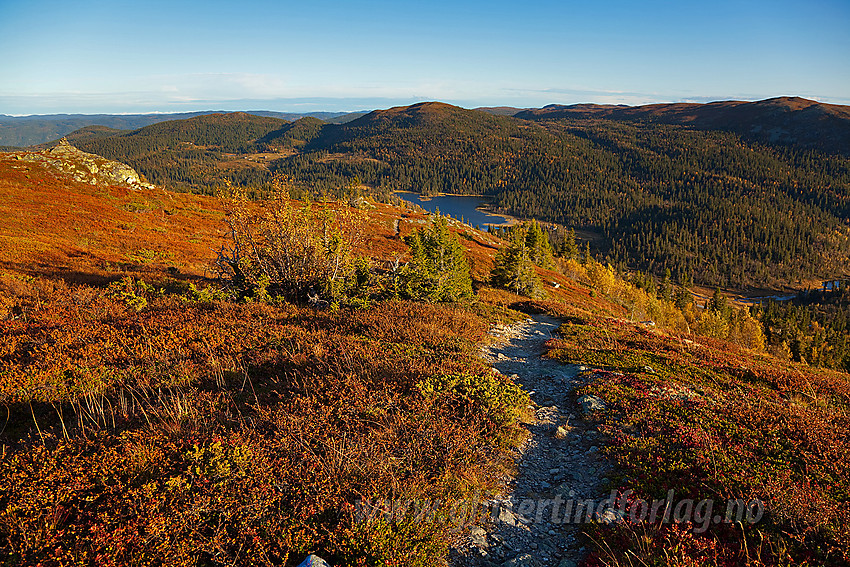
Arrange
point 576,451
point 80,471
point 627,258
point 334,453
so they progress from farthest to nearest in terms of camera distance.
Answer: point 627,258 < point 576,451 < point 334,453 < point 80,471

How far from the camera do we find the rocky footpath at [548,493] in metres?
5.43

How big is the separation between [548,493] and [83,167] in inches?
2529

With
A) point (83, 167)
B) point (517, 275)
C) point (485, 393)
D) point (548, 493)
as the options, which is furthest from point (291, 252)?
point (83, 167)

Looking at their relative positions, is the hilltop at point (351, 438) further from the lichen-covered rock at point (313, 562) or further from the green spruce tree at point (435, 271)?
the green spruce tree at point (435, 271)

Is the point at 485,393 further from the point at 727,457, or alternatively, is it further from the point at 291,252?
the point at 291,252

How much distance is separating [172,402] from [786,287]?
231468 millimetres

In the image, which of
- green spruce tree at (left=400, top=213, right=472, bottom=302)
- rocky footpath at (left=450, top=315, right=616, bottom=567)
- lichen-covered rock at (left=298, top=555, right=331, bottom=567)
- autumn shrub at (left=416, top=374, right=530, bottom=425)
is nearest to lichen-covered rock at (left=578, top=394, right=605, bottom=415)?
rocky footpath at (left=450, top=315, right=616, bottom=567)

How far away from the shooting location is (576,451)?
25.8ft

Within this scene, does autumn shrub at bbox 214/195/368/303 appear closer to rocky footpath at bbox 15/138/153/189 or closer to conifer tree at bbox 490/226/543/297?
conifer tree at bbox 490/226/543/297

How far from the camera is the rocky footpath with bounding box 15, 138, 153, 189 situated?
47.9 m

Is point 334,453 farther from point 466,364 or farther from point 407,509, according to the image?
point 466,364

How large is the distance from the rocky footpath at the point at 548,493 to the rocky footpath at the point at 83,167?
59882mm

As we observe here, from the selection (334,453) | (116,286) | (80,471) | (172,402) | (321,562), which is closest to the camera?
(321,562)

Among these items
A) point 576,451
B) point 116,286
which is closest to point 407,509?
point 576,451
